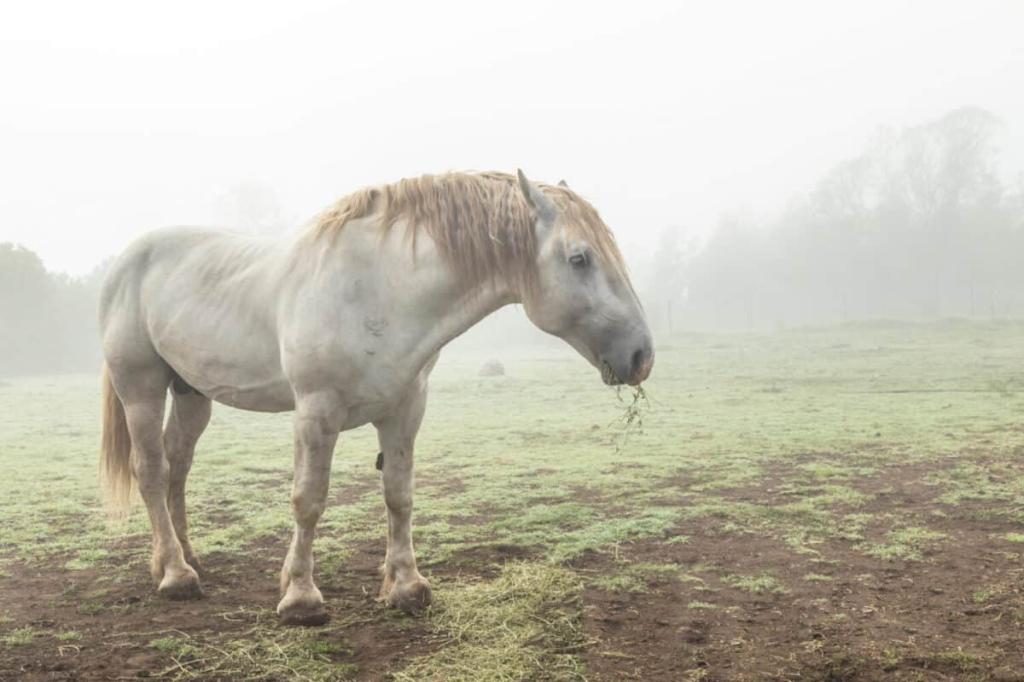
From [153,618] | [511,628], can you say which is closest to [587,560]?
[511,628]

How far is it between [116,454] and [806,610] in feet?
13.7

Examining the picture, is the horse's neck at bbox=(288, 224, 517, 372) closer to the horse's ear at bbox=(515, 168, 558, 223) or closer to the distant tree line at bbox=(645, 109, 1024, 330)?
the horse's ear at bbox=(515, 168, 558, 223)

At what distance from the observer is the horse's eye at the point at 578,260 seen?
11.6ft

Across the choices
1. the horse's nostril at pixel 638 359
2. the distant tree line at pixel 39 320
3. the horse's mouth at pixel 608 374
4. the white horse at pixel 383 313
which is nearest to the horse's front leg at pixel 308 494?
the white horse at pixel 383 313

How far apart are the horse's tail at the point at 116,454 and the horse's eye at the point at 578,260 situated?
3167 mm

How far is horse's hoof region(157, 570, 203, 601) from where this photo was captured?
4.20 meters

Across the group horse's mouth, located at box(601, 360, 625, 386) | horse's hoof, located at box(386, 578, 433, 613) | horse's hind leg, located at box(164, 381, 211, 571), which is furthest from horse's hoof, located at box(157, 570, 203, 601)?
horse's mouth, located at box(601, 360, 625, 386)

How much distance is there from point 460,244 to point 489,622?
1.83 meters

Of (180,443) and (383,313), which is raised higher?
(383,313)

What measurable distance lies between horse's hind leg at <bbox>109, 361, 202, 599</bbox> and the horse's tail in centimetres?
34

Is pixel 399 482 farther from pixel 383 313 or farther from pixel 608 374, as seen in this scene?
pixel 608 374

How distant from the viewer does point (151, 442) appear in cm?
448

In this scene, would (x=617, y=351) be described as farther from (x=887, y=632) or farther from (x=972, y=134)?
(x=972, y=134)

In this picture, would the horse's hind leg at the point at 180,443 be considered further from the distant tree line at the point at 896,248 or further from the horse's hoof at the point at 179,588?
the distant tree line at the point at 896,248
